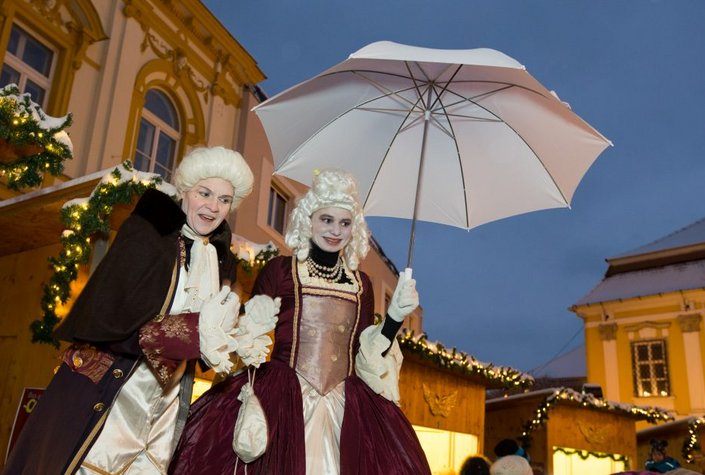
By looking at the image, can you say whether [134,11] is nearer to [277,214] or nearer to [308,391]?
[277,214]

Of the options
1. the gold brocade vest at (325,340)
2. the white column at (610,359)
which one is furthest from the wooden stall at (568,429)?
the white column at (610,359)

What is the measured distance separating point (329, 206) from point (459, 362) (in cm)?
480

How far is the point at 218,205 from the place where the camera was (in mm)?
2434

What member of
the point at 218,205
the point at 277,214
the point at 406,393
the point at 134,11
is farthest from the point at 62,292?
the point at 277,214

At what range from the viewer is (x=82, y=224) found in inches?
168

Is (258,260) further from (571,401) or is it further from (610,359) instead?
(610,359)

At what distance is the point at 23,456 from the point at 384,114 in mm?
2453

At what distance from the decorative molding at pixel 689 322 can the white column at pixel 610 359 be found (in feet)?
6.16

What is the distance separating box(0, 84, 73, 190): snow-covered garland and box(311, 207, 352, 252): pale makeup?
5.56 feet

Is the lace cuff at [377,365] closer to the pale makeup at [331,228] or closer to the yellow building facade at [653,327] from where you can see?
the pale makeup at [331,228]

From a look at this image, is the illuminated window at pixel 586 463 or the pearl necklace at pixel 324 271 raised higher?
the pearl necklace at pixel 324 271

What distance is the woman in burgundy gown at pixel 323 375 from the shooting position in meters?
2.37

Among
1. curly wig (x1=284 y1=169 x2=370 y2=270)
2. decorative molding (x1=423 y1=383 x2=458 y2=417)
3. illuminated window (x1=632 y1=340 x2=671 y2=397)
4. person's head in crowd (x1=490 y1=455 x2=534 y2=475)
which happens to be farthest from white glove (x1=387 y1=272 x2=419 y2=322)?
illuminated window (x1=632 y1=340 x2=671 y2=397)

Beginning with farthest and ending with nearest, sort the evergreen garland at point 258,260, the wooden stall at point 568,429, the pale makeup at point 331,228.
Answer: the wooden stall at point 568,429
the evergreen garland at point 258,260
the pale makeup at point 331,228
